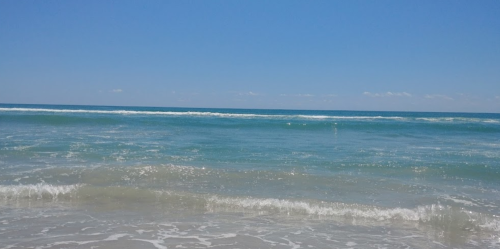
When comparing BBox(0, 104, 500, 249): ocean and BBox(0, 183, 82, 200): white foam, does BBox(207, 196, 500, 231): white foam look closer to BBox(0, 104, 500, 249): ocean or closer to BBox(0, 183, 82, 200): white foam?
BBox(0, 104, 500, 249): ocean

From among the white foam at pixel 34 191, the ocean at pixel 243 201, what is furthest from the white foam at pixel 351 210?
the white foam at pixel 34 191

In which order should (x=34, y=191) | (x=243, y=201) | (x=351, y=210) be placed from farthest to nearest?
(x=34, y=191), (x=243, y=201), (x=351, y=210)

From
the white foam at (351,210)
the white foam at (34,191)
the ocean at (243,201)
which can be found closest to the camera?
the ocean at (243,201)

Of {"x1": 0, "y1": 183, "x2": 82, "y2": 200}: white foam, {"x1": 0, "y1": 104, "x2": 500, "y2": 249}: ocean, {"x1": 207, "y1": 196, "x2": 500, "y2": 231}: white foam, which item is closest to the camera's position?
{"x1": 0, "y1": 104, "x2": 500, "y2": 249}: ocean

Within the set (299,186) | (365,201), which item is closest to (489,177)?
(365,201)

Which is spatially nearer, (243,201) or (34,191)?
(243,201)

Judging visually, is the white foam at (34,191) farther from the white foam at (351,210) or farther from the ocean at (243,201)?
the white foam at (351,210)

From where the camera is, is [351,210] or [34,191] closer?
[351,210]

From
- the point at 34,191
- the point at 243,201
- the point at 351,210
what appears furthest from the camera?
the point at 34,191

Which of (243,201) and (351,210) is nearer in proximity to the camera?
(351,210)

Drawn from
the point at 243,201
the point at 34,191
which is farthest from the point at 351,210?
the point at 34,191

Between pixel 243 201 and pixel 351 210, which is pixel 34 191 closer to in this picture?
pixel 243 201

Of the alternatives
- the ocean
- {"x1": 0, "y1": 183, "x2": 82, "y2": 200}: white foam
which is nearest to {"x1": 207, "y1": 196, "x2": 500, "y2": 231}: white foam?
the ocean

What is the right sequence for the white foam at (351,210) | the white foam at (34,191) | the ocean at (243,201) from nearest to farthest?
the ocean at (243,201) < the white foam at (351,210) < the white foam at (34,191)
